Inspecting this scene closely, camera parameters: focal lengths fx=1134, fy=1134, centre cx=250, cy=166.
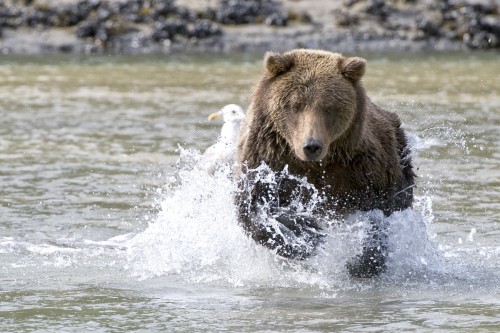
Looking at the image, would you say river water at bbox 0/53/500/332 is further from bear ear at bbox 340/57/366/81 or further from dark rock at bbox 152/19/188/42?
dark rock at bbox 152/19/188/42

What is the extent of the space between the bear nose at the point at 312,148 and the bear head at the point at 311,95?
2.5 inches

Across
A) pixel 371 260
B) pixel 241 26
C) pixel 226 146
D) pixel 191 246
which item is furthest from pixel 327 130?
pixel 241 26

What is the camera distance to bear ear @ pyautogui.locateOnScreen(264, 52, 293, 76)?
665 centimetres

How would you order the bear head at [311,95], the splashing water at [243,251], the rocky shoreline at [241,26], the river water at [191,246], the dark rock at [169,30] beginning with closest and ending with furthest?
the river water at [191,246] < the bear head at [311,95] < the splashing water at [243,251] < the rocky shoreline at [241,26] < the dark rock at [169,30]

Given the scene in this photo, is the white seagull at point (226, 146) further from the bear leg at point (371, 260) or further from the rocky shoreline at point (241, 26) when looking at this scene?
the rocky shoreline at point (241, 26)

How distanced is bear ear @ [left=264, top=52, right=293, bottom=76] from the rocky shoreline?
63.1 feet

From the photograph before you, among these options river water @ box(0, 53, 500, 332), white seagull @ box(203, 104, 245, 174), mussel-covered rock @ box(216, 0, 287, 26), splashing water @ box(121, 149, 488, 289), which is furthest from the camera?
mussel-covered rock @ box(216, 0, 287, 26)

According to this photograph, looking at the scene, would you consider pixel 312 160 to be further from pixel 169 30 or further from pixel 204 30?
pixel 169 30

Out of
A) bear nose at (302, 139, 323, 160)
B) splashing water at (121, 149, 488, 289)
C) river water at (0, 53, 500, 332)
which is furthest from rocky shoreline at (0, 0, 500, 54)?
bear nose at (302, 139, 323, 160)

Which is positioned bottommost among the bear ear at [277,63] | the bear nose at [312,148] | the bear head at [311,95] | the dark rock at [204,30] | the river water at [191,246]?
the dark rock at [204,30]

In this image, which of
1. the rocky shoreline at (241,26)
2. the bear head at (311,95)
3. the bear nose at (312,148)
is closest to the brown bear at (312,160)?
the bear head at (311,95)

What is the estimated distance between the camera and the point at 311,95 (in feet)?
21.5

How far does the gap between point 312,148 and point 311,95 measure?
433mm

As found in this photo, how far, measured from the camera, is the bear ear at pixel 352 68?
21.9 feet
